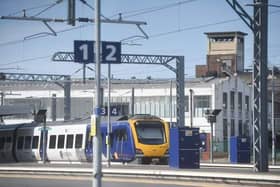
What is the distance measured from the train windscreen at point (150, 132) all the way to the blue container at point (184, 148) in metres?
7.26

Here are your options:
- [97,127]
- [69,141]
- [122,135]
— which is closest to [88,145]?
[69,141]

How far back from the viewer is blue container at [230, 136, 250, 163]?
42.1m

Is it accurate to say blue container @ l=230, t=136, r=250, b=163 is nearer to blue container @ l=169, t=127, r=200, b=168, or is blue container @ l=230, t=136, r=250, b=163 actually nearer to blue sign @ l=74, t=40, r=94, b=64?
blue container @ l=169, t=127, r=200, b=168

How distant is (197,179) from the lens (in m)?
27.0

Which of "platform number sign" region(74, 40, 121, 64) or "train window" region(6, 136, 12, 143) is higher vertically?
"platform number sign" region(74, 40, 121, 64)

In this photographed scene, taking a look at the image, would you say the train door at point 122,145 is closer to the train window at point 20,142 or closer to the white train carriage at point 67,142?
the white train carriage at point 67,142

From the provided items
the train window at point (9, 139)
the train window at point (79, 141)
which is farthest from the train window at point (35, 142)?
the train window at point (79, 141)

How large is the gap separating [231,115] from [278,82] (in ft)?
66.4

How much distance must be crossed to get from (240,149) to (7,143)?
64.9 ft

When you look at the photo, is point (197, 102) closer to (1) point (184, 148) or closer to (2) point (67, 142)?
(2) point (67, 142)

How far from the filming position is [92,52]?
86.1ft

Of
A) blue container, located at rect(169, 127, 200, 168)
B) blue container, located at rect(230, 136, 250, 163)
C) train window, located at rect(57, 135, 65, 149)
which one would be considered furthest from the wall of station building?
blue container, located at rect(169, 127, 200, 168)

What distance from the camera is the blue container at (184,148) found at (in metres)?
34.1

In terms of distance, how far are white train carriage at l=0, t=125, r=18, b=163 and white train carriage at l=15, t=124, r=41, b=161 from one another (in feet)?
1.92
